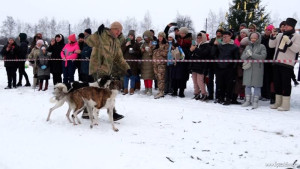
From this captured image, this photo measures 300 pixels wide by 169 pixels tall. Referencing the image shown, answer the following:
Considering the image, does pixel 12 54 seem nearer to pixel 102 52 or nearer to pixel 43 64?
pixel 43 64

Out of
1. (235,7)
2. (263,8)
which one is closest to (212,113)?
(235,7)

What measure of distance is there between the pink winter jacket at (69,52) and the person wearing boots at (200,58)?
Result: 4153 millimetres

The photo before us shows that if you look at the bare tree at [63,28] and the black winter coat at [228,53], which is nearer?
the black winter coat at [228,53]

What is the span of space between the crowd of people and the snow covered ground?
0.91 m

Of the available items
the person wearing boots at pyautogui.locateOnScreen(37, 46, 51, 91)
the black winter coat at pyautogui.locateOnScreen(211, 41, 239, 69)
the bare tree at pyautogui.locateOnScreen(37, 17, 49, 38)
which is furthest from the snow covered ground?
the bare tree at pyautogui.locateOnScreen(37, 17, 49, 38)

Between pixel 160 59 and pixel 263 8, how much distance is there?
15.4 metres

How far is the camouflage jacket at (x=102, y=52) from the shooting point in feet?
19.8

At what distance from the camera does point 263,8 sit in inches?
843

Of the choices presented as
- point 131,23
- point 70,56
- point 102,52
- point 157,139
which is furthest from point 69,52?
point 131,23

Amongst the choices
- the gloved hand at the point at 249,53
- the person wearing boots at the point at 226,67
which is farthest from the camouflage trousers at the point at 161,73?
the gloved hand at the point at 249,53

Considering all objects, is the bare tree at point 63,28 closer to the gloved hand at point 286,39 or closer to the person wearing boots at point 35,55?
the person wearing boots at point 35,55

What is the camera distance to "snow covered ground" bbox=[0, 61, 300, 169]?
407cm

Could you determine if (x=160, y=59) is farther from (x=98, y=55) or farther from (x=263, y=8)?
(x=263, y=8)

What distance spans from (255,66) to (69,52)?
6.21m
